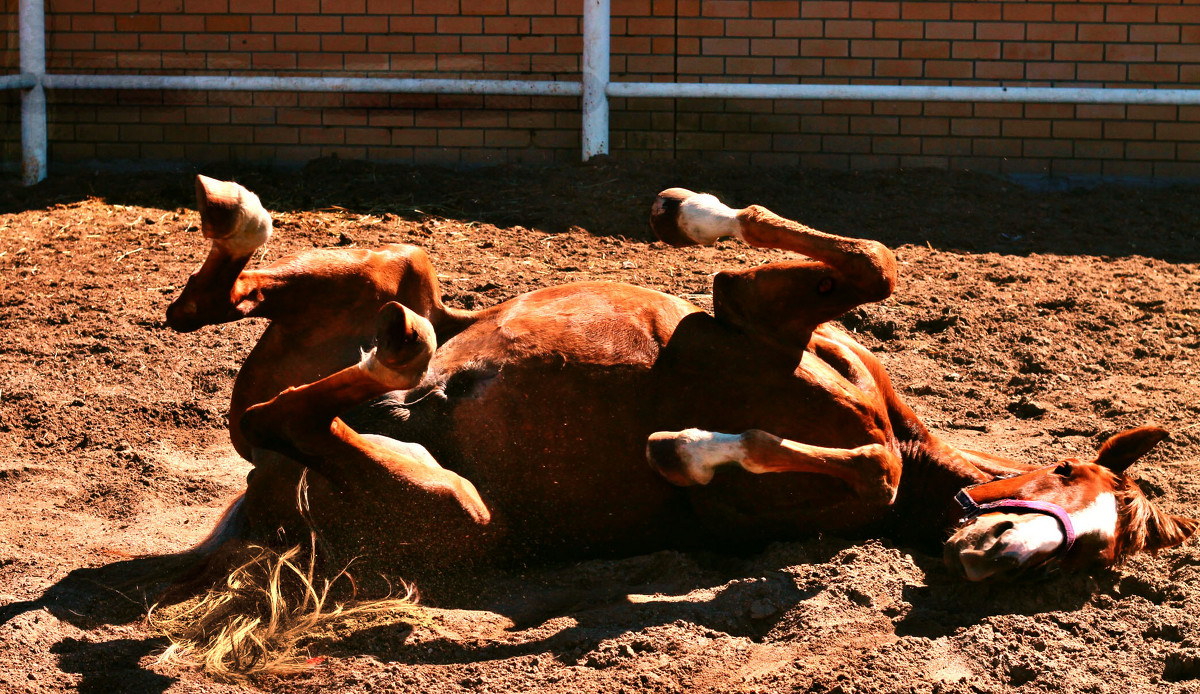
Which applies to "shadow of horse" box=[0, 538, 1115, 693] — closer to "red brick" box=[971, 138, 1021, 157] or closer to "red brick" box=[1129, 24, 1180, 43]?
"red brick" box=[971, 138, 1021, 157]

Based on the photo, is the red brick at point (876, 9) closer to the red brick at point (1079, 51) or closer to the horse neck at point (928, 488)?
the red brick at point (1079, 51)

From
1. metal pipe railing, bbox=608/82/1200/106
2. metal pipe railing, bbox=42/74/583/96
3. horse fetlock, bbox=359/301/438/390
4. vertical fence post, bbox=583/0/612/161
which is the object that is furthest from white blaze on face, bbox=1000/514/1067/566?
metal pipe railing, bbox=42/74/583/96

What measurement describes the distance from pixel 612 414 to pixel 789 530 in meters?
0.61

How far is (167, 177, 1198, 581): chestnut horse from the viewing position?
9.40 ft

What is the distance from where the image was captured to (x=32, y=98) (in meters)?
7.82

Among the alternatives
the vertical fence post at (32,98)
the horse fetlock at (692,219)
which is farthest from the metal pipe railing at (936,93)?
the horse fetlock at (692,219)

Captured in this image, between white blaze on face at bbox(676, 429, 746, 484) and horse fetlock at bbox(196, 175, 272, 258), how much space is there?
4.16 ft

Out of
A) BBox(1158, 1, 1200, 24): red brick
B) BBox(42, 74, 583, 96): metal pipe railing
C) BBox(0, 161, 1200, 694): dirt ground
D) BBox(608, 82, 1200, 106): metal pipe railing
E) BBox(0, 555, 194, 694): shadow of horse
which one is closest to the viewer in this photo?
BBox(0, 555, 194, 694): shadow of horse

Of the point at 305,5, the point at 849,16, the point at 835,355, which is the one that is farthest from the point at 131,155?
the point at 835,355

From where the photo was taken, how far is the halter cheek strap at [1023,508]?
2912mm

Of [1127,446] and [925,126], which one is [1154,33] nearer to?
[925,126]

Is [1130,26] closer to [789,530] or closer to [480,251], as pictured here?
[480,251]

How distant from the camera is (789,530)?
3.17m

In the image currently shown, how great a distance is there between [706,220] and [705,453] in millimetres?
904
